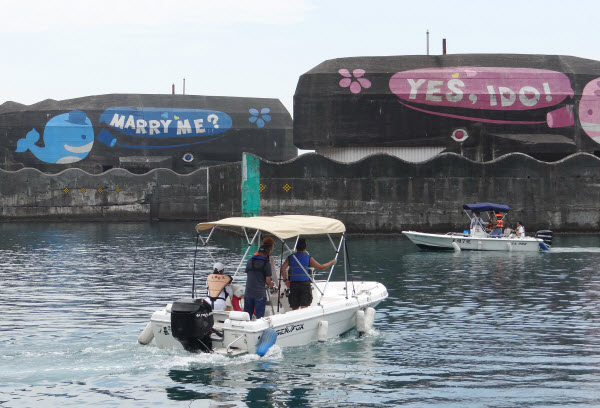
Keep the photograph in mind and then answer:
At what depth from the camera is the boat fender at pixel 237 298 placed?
20812mm

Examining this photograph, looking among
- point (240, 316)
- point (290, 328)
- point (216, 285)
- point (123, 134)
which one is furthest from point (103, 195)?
point (240, 316)

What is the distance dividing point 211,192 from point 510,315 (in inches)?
1750

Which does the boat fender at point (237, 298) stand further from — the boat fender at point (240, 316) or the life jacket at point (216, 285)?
the boat fender at point (240, 316)

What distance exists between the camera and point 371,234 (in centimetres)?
6078

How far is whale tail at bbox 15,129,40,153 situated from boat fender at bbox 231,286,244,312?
244 feet

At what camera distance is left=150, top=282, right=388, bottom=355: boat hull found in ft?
60.1

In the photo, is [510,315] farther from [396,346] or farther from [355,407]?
[355,407]

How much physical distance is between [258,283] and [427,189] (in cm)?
4222

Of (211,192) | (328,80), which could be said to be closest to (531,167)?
(328,80)

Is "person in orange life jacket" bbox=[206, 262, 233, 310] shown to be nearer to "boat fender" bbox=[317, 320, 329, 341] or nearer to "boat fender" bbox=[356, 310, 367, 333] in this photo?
"boat fender" bbox=[317, 320, 329, 341]

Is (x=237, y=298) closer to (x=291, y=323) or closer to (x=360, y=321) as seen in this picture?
(x=291, y=323)

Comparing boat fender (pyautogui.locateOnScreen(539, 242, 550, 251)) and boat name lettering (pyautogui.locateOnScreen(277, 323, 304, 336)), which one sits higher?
boat name lettering (pyautogui.locateOnScreen(277, 323, 304, 336))

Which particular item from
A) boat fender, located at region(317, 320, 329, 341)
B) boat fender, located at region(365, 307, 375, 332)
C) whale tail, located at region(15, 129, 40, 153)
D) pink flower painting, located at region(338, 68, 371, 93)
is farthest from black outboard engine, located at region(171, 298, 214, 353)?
whale tail, located at region(15, 129, 40, 153)

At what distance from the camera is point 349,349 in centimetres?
2059
